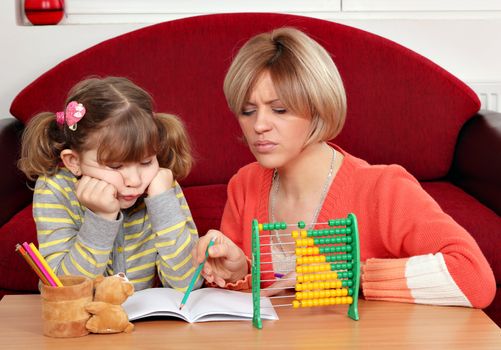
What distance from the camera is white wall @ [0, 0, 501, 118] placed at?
318cm

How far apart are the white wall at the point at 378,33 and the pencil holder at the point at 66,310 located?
1950mm

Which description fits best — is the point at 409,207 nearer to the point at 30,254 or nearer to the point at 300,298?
the point at 300,298

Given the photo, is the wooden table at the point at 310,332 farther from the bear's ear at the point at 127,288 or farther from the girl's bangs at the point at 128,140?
the girl's bangs at the point at 128,140

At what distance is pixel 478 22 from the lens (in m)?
3.28

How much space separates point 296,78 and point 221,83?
1.24 metres

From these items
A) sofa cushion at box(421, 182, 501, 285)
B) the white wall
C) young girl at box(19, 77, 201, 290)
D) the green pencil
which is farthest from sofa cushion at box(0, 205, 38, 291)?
sofa cushion at box(421, 182, 501, 285)

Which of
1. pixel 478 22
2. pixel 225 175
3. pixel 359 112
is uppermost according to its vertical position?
pixel 478 22

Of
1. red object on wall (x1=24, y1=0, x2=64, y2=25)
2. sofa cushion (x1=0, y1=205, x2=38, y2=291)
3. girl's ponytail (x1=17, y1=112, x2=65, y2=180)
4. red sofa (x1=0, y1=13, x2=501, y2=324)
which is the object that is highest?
red object on wall (x1=24, y1=0, x2=64, y2=25)

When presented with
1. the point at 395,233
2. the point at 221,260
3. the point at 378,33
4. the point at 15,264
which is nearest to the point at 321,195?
the point at 395,233

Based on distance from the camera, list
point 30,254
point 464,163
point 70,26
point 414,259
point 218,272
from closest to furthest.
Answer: point 30,254 < point 414,259 < point 218,272 < point 464,163 < point 70,26

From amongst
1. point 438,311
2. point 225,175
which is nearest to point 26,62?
point 225,175

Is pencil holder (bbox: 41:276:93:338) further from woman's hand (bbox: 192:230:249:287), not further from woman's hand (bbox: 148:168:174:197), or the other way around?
woman's hand (bbox: 148:168:174:197)

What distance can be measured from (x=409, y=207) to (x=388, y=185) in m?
0.08

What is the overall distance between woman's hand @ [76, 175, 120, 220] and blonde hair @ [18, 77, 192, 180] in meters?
0.05
